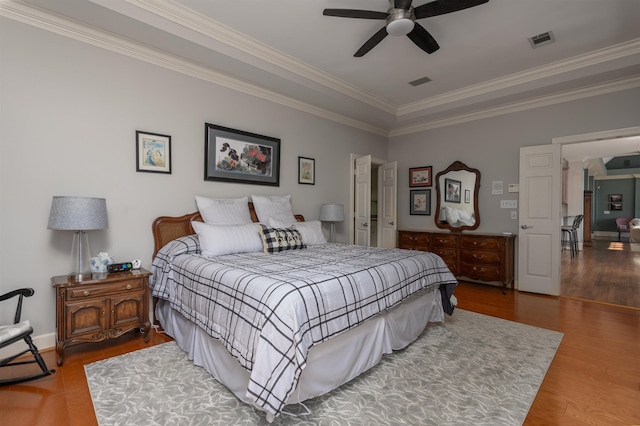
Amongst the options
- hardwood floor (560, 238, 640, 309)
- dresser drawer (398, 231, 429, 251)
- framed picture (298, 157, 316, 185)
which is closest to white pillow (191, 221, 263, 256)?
framed picture (298, 157, 316, 185)

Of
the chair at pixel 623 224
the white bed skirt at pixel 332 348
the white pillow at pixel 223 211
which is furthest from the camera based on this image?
the chair at pixel 623 224

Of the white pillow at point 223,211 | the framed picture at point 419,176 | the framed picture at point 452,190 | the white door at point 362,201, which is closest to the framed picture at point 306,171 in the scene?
the white door at point 362,201

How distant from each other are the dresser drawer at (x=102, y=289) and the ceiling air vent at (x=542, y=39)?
454 cm

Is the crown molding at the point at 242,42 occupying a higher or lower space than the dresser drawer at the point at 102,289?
higher

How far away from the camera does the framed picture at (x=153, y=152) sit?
297 centimetres

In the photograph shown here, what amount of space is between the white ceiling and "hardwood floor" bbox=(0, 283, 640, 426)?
2.77 metres

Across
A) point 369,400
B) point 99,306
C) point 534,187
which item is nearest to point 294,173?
point 99,306

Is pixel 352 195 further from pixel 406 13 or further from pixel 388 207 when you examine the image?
pixel 406 13

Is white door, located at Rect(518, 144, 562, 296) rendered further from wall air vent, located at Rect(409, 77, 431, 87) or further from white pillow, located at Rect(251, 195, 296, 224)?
white pillow, located at Rect(251, 195, 296, 224)

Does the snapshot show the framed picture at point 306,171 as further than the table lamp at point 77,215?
Yes

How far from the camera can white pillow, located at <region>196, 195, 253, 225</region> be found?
326 centimetres

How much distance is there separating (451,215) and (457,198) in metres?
0.31

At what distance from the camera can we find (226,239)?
289cm

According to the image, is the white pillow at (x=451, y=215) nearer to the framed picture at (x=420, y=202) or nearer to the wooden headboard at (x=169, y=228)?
the framed picture at (x=420, y=202)
